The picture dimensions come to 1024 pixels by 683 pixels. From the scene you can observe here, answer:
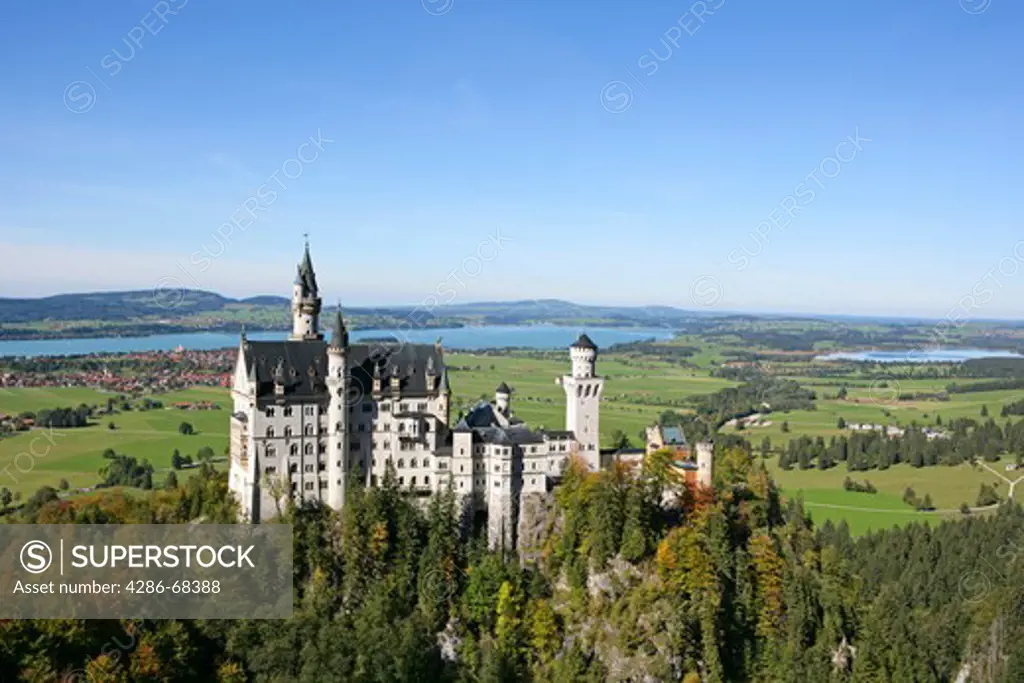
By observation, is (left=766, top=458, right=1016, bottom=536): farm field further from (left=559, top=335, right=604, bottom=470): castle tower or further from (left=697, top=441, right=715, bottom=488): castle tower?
(left=559, top=335, right=604, bottom=470): castle tower

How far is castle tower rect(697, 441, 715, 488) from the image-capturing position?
6594cm

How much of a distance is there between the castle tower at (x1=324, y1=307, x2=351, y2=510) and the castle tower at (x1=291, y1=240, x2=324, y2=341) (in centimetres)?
638

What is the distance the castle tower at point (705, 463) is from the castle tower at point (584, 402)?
7.55m

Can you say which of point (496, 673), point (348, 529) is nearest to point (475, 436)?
point (348, 529)

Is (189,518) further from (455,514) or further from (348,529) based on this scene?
(455,514)

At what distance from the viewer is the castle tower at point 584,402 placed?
Answer: 6719 centimetres

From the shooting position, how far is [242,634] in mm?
56281

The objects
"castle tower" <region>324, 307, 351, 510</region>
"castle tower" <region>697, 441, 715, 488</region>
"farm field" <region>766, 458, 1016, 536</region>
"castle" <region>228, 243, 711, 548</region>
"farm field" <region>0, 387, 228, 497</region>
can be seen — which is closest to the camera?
"castle" <region>228, 243, 711, 548</region>

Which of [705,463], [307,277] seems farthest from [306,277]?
[705,463]

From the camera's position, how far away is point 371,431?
64562 millimetres

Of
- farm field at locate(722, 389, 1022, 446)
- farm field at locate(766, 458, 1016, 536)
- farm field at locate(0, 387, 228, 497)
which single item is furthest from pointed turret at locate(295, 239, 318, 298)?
farm field at locate(722, 389, 1022, 446)

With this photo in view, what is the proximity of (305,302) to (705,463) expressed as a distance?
107 ft

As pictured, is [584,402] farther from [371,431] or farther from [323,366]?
[323,366]

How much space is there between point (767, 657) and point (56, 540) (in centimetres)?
4924
